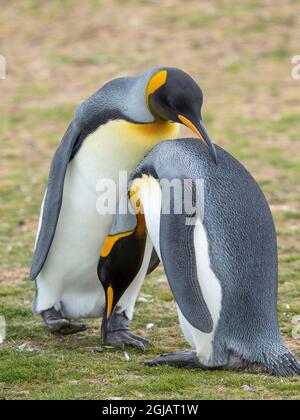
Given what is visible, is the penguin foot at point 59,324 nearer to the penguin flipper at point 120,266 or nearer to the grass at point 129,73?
the grass at point 129,73

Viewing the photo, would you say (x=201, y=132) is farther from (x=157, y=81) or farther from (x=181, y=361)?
(x=181, y=361)

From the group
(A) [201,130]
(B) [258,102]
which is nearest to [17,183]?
(B) [258,102]

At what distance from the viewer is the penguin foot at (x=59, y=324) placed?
5.24 meters

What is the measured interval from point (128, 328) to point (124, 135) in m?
1.07

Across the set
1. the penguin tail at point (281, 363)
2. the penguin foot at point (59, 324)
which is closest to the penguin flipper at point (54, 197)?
the penguin foot at point (59, 324)

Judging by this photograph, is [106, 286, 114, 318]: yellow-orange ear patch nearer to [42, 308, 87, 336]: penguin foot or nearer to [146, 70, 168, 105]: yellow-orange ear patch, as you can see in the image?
[42, 308, 87, 336]: penguin foot

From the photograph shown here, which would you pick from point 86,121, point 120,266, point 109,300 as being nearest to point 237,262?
point 120,266

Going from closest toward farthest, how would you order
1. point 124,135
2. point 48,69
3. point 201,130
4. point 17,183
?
1. point 201,130
2. point 124,135
3. point 17,183
4. point 48,69

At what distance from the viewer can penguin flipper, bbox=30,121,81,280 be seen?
507cm

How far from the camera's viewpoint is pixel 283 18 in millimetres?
14422

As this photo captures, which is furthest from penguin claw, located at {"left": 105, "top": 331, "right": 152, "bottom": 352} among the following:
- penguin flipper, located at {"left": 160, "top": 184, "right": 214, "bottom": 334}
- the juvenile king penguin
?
penguin flipper, located at {"left": 160, "top": 184, "right": 214, "bottom": 334}

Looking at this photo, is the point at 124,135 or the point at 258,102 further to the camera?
the point at 258,102
